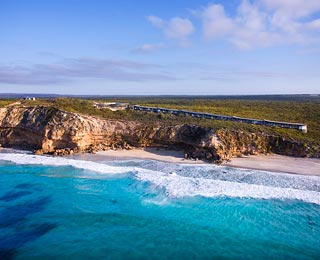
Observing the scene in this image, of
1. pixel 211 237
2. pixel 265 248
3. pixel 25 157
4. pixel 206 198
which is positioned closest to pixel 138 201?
pixel 206 198

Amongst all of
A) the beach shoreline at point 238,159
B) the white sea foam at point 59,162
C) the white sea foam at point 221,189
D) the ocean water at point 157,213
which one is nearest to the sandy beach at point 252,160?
the beach shoreline at point 238,159

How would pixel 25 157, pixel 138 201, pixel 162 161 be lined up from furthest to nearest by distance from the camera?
pixel 25 157 < pixel 162 161 < pixel 138 201

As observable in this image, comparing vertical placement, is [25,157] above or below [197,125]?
below

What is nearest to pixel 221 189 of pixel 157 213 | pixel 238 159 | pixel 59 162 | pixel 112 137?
pixel 157 213

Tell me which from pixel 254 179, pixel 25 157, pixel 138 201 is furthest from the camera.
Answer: pixel 25 157

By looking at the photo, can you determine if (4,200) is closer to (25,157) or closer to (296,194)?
(25,157)

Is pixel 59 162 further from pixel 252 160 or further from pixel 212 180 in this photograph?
pixel 252 160

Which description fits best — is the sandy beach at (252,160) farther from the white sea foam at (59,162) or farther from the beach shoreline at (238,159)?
the white sea foam at (59,162)
